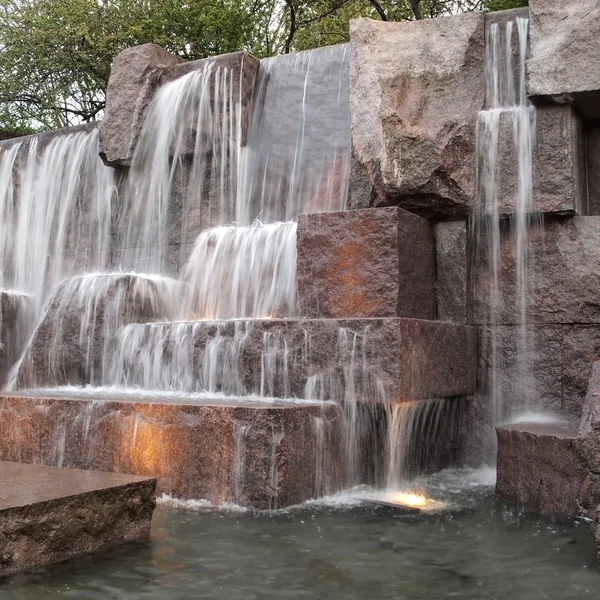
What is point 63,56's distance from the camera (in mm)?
19375

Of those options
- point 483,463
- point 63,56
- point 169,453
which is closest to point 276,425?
point 169,453

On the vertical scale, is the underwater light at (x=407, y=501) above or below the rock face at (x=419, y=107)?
below

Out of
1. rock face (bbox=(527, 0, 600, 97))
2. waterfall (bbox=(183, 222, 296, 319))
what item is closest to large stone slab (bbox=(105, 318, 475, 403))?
waterfall (bbox=(183, 222, 296, 319))

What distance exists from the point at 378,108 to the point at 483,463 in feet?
10.6

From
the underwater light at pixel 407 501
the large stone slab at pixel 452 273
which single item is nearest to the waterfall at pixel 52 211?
the large stone slab at pixel 452 273

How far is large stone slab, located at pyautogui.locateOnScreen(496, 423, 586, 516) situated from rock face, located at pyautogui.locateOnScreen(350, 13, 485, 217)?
2365 mm

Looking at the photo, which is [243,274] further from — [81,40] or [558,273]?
[81,40]

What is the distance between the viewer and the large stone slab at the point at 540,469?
5.25 meters

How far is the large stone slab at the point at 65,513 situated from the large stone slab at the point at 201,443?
915 millimetres

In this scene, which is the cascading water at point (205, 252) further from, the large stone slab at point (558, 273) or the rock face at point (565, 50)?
the rock face at point (565, 50)

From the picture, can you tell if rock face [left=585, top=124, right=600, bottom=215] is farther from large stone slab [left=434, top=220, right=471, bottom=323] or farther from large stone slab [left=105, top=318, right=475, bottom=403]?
large stone slab [left=105, top=318, right=475, bottom=403]

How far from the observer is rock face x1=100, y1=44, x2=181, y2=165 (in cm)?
1055

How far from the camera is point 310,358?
243 inches

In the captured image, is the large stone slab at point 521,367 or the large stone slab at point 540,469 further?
the large stone slab at point 521,367
